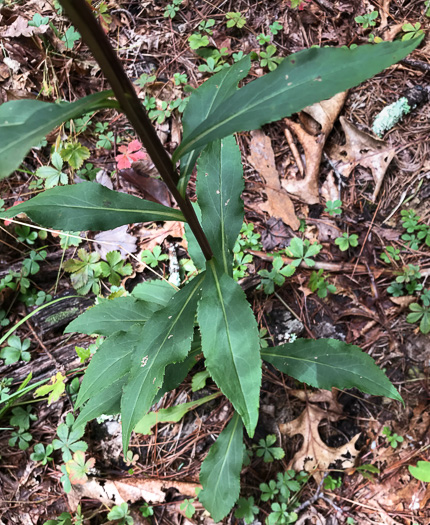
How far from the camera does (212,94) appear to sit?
1.35m

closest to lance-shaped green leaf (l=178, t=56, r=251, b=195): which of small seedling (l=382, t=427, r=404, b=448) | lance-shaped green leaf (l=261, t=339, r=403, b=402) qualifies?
lance-shaped green leaf (l=261, t=339, r=403, b=402)

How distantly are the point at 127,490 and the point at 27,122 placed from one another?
2080 mm

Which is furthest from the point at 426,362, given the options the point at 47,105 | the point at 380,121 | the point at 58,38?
the point at 58,38

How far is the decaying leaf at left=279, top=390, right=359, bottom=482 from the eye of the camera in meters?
2.12

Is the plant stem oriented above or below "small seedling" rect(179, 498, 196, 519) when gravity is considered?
above

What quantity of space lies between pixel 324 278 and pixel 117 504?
1.82 m

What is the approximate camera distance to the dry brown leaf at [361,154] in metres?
2.65

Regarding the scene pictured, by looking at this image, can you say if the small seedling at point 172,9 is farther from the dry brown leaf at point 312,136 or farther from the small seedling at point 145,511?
the small seedling at point 145,511

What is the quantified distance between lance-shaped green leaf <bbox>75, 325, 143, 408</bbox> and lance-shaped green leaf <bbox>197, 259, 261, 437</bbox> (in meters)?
0.46

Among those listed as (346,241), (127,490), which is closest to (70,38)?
(346,241)

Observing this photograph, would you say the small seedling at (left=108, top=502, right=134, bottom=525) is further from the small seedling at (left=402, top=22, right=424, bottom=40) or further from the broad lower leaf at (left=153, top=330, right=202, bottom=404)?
the small seedling at (left=402, top=22, right=424, bottom=40)

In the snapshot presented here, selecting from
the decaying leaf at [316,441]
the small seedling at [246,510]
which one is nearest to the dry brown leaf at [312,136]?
the decaying leaf at [316,441]

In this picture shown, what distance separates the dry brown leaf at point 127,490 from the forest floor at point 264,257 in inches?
0.4

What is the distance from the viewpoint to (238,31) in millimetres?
3135
